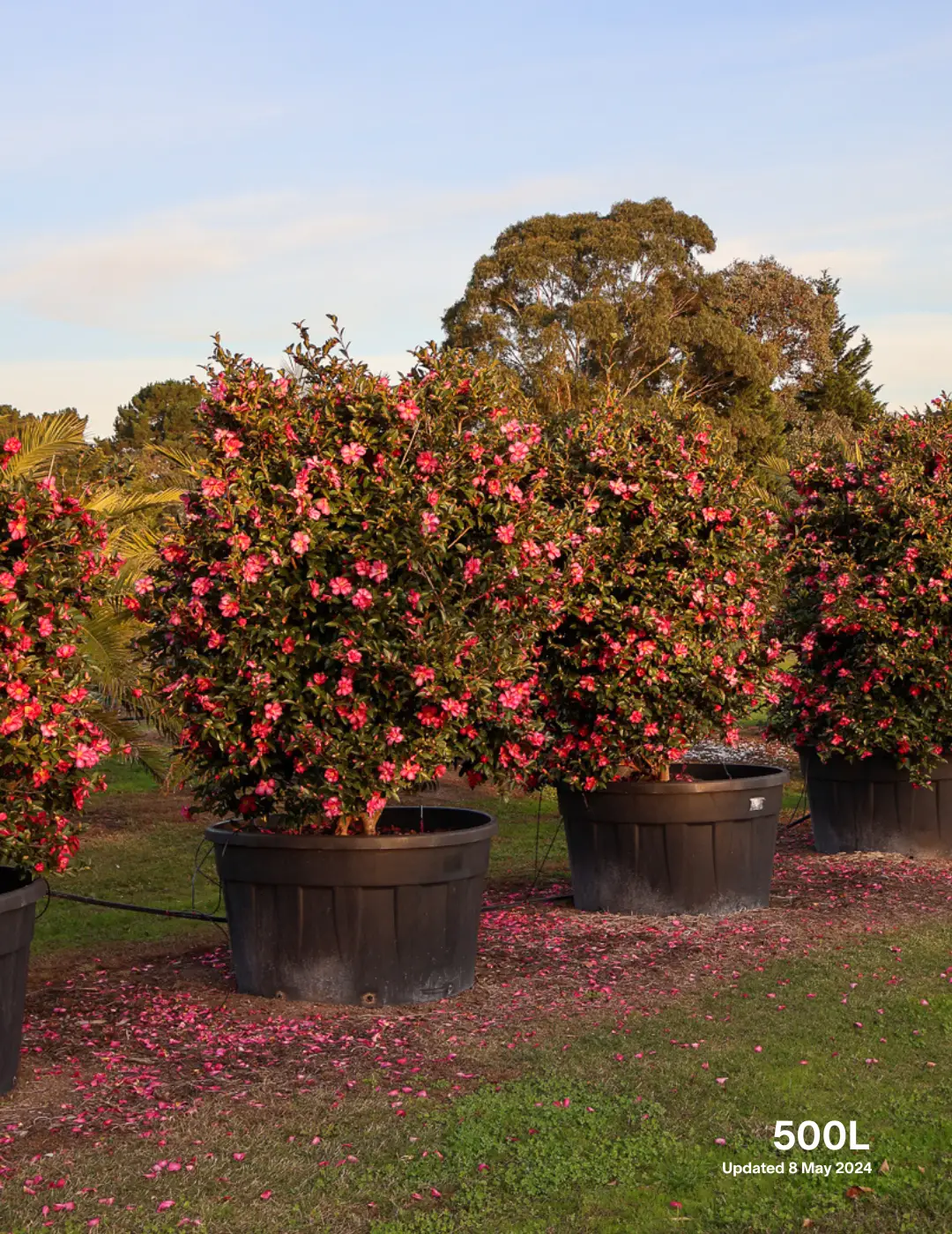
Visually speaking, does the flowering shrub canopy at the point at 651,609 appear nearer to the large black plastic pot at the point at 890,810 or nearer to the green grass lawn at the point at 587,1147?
the large black plastic pot at the point at 890,810

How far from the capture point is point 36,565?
5035 mm

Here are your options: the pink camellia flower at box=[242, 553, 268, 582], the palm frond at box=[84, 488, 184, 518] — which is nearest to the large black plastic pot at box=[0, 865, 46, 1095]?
the pink camellia flower at box=[242, 553, 268, 582]

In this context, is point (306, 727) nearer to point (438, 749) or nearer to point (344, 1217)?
point (438, 749)

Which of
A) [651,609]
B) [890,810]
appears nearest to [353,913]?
[651,609]

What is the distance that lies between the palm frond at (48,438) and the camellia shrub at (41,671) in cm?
465

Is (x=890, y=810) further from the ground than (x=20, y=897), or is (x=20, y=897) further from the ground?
(x=20, y=897)

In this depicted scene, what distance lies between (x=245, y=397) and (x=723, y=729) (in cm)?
363

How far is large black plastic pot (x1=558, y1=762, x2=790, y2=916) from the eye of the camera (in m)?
7.64

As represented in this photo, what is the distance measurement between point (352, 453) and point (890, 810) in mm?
5667

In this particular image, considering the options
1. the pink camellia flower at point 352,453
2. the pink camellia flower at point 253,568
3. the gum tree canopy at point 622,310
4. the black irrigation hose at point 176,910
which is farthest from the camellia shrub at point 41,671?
the gum tree canopy at point 622,310

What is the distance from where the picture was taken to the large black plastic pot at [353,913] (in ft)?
19.2

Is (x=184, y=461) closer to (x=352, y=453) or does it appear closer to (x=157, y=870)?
(x=352, y=453)

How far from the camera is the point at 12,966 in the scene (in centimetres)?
483

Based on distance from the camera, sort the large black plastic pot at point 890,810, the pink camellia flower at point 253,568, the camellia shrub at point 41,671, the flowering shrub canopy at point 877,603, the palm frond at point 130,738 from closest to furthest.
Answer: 1. the camellia shrub at point 41,671
2. the pink camellia flower at point 253,568
3. the palm frond at point 130,738
4. the flowering shrub canopy at point 877,603
5. the large black plastic pot at point 890,810
